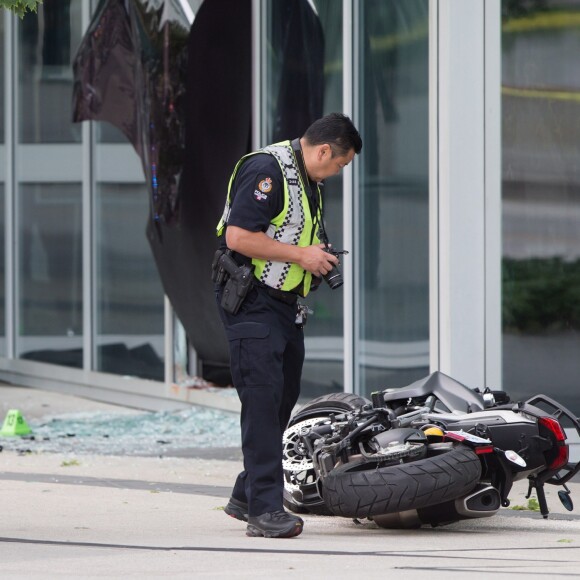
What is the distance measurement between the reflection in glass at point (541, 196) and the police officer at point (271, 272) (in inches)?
115

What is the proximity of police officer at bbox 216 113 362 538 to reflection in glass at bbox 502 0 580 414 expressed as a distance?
291 centimetres

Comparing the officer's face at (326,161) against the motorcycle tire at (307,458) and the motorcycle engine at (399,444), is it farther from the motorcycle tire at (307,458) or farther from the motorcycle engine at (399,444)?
the motorcycle tire at (307,458)

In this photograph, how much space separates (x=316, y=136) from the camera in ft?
21.1

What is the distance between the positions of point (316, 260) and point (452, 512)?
1.26 m

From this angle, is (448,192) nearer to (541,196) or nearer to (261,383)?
(541,196)

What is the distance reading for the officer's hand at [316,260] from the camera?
6.29 meters

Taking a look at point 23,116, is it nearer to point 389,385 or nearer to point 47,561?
point 389,385

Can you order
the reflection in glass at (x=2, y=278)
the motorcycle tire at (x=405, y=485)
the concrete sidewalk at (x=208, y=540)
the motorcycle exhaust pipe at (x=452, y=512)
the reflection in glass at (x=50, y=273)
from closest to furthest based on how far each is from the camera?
the concrete sidewalk at (x=208, y=540)
the motorcycle tire at (x=405, y=485)
the motorcycle exhaust pipe at (x=452, y=512)
the reflection in glass at (x=50, y=273)
the reflection in glass at (x=2, y=278)

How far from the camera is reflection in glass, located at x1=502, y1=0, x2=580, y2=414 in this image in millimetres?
9148

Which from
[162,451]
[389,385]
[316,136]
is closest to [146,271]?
[162,451]

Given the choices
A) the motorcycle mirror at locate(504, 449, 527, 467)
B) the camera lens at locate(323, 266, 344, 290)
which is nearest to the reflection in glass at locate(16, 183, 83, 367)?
the camera lens at locate(323, 266, 344, 290)

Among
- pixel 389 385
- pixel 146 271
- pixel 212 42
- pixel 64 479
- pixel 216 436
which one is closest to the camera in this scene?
pixel 64 479

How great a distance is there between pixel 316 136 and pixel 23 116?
9.25 m

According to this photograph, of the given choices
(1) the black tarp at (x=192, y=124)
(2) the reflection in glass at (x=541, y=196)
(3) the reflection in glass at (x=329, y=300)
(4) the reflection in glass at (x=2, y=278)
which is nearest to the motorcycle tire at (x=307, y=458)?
(2) the reflection in glass at (x=541, y=196)
